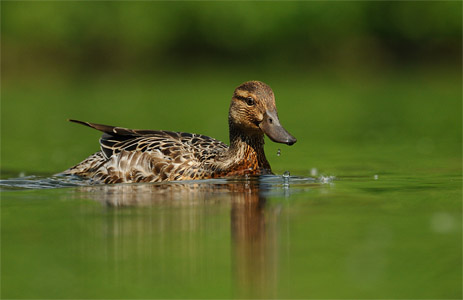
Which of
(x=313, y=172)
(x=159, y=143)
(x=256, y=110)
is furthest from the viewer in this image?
(x=313, y=172)

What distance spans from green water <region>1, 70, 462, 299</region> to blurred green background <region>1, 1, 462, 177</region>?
142 millimetres

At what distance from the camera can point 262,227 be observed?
7.62 meters

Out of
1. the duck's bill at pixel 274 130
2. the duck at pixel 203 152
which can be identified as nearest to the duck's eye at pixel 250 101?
the duck at pixel 203 152

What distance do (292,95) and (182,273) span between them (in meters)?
16.7

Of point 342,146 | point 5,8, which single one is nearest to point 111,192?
point 342,146

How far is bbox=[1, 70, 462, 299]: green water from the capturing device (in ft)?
20.2

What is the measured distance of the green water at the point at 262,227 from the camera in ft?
20.2

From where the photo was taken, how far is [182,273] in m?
6.38

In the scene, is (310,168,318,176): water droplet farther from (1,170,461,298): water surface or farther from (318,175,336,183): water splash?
(1,170,461,298): water surface

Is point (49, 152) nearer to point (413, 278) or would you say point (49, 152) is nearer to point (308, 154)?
point (308, 154)

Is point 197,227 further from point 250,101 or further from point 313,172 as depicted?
point 313,172

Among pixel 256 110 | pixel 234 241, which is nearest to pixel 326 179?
pixel 256 110

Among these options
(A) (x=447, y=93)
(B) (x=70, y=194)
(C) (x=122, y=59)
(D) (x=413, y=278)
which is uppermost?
(C) (x=122, y=59)

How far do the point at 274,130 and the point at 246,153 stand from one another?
26.4 inches
